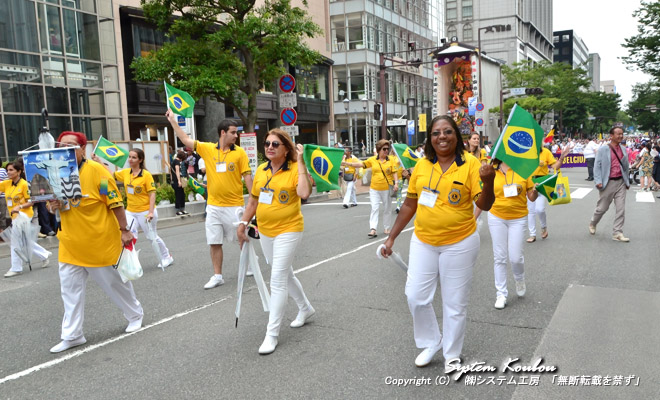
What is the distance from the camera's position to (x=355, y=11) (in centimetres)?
4472

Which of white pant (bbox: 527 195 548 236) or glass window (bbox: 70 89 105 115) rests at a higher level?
glass window (bbox: 70 89 105 115)

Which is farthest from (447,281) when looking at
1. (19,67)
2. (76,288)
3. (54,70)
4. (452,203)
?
(54,70)

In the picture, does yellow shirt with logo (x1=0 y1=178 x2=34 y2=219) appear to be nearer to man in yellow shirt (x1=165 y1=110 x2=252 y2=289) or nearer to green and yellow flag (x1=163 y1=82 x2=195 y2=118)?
green and yellow flag (x1=163 y1=82 x2=195 y2=118)

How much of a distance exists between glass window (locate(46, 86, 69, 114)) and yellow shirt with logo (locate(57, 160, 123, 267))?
754 inches

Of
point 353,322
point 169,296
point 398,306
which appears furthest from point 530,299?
point 169,296

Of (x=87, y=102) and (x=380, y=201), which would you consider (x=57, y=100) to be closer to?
(x=87, y=102)

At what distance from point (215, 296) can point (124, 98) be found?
20.5 metres

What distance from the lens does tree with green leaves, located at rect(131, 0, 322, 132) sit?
1841cm

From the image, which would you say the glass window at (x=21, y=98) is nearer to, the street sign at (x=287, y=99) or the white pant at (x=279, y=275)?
the street sign at (x=287, y=99)

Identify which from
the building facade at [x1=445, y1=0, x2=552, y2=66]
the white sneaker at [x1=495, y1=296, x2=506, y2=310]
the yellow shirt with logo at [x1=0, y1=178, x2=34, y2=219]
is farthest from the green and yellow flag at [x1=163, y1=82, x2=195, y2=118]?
the building facade at [x1=445, y1=0, x2=552, y2=66]

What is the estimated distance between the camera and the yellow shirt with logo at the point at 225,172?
672 centimetres

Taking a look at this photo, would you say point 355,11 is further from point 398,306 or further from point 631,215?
point 398,306

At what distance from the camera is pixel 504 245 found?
5.74 metres

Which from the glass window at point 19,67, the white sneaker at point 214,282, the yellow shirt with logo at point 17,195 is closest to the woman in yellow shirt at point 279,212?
the white sneaker at point 214,282
